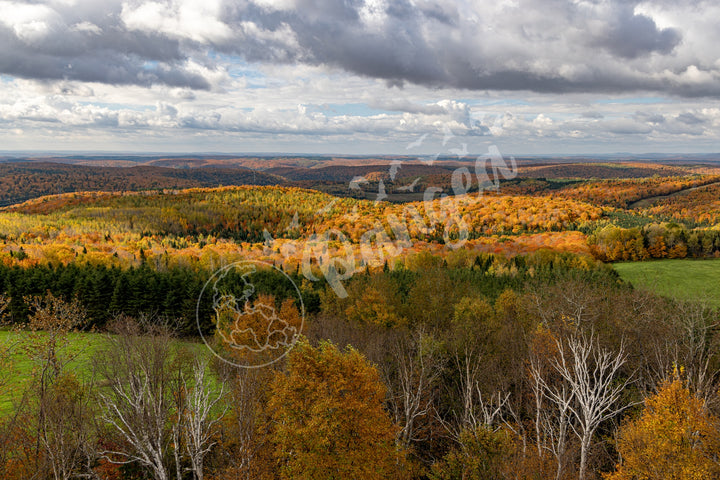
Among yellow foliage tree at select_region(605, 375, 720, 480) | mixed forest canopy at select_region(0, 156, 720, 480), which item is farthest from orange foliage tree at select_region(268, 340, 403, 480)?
yellow foliage tree at select_region(605, 375, 720, 480)

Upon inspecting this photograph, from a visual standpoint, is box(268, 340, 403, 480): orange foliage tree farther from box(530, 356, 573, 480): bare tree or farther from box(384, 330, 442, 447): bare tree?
box(384, 330, 442, 447): bare tree

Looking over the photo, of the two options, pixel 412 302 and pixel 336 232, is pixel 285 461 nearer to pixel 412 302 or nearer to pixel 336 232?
pixel 412 302

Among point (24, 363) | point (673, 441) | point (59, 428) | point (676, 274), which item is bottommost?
point (24, 363)

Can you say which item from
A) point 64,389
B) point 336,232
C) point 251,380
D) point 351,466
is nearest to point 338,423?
point 351,466

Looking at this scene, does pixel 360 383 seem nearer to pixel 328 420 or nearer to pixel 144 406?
pixel 328 420

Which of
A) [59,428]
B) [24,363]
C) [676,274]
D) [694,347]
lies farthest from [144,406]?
[676,274]

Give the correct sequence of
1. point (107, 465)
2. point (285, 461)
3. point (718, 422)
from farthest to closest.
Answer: point (107, 465), point (285, 461), point (718, 422)
